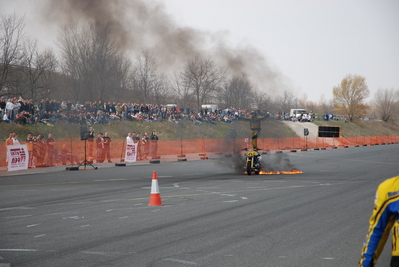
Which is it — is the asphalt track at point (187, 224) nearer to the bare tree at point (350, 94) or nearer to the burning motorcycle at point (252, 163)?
the burning motorcycle at point (252, 163)

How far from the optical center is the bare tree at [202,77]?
175 feet

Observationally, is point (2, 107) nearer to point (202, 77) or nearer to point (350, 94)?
point (202, 77)

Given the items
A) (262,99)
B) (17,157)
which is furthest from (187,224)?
(262,99)

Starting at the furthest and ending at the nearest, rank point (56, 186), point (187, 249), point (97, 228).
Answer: point (56, 186) < point (97, 228) < point (187, 249)

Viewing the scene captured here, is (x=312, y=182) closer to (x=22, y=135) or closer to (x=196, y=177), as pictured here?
(x=196, y=177)

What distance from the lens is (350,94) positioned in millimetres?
98250

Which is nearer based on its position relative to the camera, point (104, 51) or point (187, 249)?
point (187, 249)

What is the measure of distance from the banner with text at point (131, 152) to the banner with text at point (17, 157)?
677 cm

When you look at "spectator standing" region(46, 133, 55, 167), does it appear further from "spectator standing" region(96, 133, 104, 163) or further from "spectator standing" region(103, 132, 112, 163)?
"spectator standing" region(103, 132, 112, 163)

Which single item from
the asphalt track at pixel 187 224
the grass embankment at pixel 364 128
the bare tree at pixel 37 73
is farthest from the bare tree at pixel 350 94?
the asphalt track at pixel 187 224

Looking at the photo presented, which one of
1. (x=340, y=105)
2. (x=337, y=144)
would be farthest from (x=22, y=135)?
(x=340, y=105)

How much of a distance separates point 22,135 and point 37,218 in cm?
2216

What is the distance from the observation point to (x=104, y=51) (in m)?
43.2

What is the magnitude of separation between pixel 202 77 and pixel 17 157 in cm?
3427
